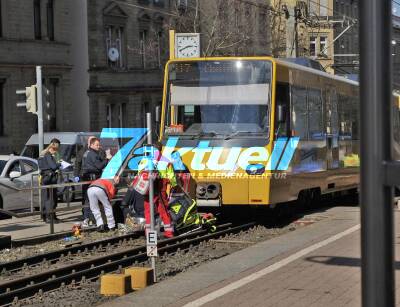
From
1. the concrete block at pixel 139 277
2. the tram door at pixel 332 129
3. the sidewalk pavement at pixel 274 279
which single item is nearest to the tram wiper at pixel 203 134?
the sidewalk pavement at pixel 274 279

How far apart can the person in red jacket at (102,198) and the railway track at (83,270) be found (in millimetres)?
1676

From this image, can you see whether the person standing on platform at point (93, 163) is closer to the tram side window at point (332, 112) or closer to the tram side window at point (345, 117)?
the tram side window at point (332, 112)

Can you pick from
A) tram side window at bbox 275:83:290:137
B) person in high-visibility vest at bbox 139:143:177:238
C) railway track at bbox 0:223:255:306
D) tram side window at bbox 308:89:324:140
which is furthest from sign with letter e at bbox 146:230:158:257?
tram side window at bbox 308:89:324:140

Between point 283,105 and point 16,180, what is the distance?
7858 mm

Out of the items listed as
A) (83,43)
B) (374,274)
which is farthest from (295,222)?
(83,43)

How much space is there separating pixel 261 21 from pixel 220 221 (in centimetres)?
3157

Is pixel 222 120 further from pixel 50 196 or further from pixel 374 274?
pixel 374 274

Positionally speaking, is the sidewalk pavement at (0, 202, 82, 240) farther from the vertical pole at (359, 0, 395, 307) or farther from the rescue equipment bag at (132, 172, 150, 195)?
the vertical pole at (359, 0, 395, 307)

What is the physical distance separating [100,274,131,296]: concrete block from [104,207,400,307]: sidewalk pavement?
0.21 m

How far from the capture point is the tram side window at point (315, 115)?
15.9 meters

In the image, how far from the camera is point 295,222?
50.9ft

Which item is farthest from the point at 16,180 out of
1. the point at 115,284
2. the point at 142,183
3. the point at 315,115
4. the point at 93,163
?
the point at 115,284

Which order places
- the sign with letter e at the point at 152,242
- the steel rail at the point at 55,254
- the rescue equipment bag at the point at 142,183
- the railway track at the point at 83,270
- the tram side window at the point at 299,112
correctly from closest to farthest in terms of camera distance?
the railway track at the point at 83,270 < the sign with letter e at the point at 152,242 < the steel rail at the point at 55,254 < the rescue equipment bag at the point at 142,183 < the tram side window at the point at 299,112

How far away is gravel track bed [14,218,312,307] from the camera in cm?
816
